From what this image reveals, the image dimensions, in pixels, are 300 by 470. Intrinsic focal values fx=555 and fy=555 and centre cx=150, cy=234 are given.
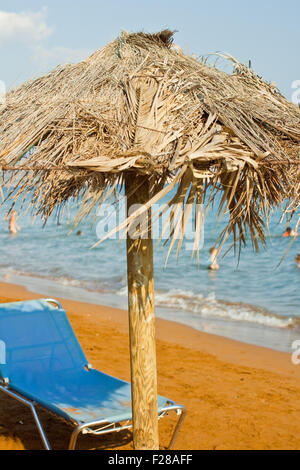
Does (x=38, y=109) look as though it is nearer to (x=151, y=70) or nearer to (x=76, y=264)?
(x=151, y=70)

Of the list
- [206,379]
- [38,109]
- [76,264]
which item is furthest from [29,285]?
[38,109]

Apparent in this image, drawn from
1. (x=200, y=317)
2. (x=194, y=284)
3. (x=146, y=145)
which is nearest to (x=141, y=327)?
(x=146, y=145)

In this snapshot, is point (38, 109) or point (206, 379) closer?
point (38, 109)

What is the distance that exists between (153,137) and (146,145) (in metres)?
0.07

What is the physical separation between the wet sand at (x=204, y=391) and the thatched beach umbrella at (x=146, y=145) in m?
1.11

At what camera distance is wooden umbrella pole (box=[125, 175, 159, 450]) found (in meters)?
3.11

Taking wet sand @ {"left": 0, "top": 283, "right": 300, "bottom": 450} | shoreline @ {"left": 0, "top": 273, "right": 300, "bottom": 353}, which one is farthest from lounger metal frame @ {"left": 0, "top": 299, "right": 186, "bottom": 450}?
shoreline @ {"left": 0, "top": 273, "right": 300, "bottom": 353}

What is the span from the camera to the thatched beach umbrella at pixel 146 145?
2729 millimetres

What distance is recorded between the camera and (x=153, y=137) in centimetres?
280

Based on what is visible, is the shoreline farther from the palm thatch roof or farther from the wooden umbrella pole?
the palm thatch roof

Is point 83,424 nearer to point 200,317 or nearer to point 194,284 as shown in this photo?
point 200,317

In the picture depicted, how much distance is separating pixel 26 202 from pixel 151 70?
3.44 feet

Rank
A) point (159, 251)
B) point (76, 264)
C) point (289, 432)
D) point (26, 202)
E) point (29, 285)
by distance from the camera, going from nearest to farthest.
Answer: point (26, 202), point (289, 432), point (29, 285), point (76, 264), point (159, 251)

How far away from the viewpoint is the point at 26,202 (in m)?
3.26
